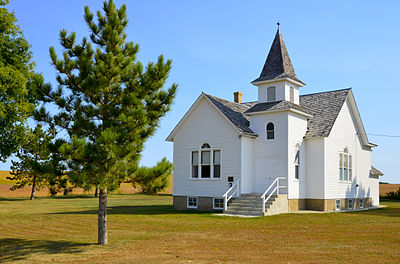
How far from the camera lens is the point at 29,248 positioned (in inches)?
481

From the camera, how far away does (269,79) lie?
26984mm

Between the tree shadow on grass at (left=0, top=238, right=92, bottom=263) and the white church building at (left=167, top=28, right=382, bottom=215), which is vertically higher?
the white church building at (left=167, top=28, right=382, bottom=215)

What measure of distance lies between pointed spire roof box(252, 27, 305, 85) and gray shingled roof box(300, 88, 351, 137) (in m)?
2.86

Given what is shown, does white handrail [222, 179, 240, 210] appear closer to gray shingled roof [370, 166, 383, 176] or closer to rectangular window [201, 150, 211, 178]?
rectangular window [201, 150, 211, 178]

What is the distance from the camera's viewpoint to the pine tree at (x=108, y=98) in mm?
11250

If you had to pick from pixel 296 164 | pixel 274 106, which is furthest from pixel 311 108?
pixel 296 164

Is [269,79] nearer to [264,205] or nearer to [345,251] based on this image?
[264,205]

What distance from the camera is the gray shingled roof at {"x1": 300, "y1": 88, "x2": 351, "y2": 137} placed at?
26.7 metres

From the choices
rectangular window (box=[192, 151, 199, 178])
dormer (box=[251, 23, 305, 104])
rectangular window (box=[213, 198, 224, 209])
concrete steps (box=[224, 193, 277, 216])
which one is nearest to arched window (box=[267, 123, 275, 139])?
dormer (box=[251, 23, 305, 104])

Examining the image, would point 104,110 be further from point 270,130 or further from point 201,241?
point 270,130

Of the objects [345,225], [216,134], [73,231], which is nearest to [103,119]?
[73,231]

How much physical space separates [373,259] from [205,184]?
1687 cm

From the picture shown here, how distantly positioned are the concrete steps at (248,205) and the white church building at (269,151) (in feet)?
0.19

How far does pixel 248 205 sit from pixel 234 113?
6.81m
